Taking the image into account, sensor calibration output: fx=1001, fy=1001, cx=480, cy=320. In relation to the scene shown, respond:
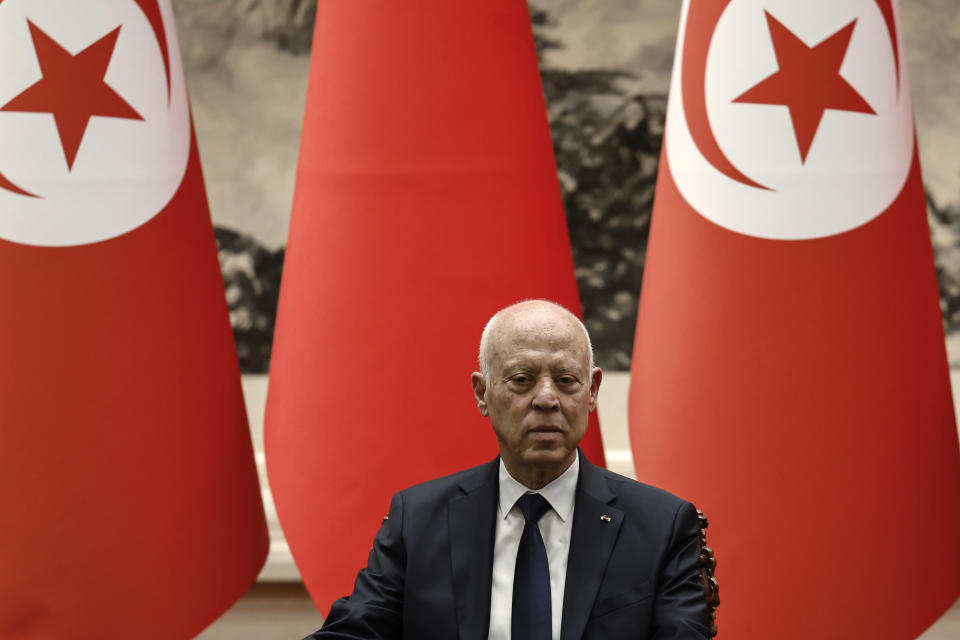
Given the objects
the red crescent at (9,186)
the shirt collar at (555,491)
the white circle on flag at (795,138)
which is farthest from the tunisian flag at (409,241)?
the shirt collar at (555,491)

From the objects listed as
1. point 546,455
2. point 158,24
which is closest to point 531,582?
point 546,455

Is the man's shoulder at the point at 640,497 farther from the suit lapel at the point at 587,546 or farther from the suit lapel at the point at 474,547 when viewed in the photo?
the suit lapel at the point at 474,547

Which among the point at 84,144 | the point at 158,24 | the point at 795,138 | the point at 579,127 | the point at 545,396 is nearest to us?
the point at 545,396

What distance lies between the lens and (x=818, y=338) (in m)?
2.03

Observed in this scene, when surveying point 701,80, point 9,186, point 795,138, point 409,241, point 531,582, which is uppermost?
point 701,80

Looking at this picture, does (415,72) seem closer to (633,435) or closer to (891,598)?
(633,435)

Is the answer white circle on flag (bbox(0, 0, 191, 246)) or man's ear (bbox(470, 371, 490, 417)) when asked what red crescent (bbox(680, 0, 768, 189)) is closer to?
man's ear (bbox(470, 371, 490, 417))

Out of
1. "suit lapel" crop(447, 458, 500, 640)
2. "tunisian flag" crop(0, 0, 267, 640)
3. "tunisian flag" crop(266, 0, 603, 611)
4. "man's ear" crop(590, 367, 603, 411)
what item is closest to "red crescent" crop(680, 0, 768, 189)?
"tunisian flag" crop(266, 0, 603, 611)

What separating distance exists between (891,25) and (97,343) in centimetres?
180

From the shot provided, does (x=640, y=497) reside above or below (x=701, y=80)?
below

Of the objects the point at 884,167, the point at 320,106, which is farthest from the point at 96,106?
the point at 884,167

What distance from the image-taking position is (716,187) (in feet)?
6.86

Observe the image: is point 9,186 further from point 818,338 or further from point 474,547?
point 818,338

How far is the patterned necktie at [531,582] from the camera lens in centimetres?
132
